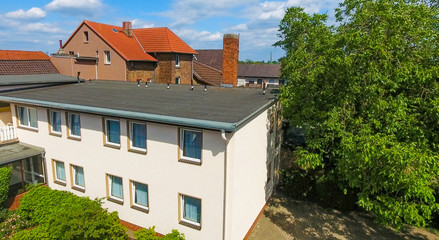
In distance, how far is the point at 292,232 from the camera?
41.4ft

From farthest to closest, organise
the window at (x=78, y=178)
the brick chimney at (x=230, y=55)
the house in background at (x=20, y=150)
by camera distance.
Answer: the brick chimney at (x=230, y=55), the house in background at (x=20, y=150), the window at (x=78, y=178)

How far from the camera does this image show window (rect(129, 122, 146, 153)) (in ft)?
36.9

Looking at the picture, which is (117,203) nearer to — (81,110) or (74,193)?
(74,193)

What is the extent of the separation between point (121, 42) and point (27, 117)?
17646 millimetres

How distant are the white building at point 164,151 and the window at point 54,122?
0.05 m

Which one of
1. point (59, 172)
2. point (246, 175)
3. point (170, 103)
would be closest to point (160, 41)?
point (59, 172)

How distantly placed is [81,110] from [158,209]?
5443 millimetres

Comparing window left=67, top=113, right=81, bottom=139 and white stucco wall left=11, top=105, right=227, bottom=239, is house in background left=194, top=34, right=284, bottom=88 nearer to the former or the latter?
white stucco wall left=11, top=105, right=227, bottom=239

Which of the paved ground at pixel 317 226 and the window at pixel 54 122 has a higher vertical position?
the window at pixel 54 122

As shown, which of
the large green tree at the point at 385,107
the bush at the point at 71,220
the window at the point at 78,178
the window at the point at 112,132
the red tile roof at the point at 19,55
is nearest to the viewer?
the large green tree at the point at 385,107

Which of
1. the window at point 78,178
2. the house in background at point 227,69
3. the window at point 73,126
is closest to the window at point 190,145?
the window at point 73,126

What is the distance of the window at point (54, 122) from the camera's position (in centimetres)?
1373

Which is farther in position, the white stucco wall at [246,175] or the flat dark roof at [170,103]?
the white stucco wall at [246,175]

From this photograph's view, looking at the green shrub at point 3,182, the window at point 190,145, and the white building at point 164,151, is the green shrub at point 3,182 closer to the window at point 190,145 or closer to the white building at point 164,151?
the white building at point 164,151
